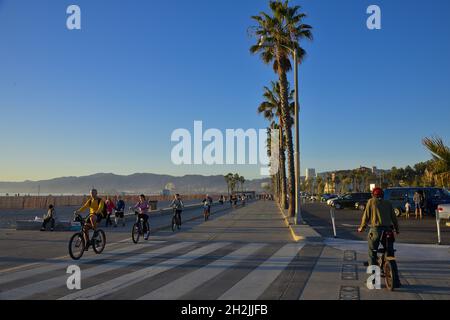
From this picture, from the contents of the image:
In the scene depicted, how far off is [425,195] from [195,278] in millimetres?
27962

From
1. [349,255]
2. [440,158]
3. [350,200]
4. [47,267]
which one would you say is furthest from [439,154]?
[350,200]

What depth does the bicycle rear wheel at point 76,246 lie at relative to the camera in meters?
12.1

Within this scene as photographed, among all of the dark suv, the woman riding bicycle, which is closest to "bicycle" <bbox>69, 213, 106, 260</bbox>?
the woman riding bicycle

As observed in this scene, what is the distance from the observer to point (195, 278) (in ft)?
30.7

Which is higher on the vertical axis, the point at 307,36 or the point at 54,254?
the point at 307,36

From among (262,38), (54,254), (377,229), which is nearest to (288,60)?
(262,38)

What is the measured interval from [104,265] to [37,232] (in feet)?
38.0

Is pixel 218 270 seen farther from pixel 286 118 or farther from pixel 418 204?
pixel 418 204

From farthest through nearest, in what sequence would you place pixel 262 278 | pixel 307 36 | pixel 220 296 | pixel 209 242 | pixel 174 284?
pixel 307 36 < pixel 209 242 < pixel 262 278 < pixel 174 284 < pixel 220 296

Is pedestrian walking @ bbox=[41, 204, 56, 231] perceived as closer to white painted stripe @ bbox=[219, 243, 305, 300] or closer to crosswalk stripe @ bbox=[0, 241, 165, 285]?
crosswalk stripe @ bbox=[0, 241, 165, 285]

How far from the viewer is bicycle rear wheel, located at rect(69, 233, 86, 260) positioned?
1210 cm

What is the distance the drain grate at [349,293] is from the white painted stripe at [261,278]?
134 centimetres

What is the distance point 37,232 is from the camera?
21.2 metres
